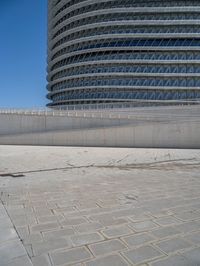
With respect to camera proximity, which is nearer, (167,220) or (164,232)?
A: (164,232)

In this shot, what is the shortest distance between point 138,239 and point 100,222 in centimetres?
104

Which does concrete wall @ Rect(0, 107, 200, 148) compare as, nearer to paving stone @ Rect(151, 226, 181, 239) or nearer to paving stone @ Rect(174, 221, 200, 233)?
paving stone @ Rect(174, 221, 200, 233)

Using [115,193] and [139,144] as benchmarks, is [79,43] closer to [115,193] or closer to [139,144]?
[139,144]

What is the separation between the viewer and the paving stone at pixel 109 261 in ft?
12.3

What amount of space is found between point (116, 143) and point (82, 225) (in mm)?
20824

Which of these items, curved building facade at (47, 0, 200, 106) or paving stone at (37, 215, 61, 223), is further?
curved building facade at (47, 0, 200, 106)

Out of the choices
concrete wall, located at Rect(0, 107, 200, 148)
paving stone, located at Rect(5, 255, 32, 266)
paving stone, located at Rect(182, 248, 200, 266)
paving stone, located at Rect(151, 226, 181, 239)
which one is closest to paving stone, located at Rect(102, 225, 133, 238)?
paving stone, located at Rect(151, 226, 181, 239)

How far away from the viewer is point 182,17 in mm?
62812

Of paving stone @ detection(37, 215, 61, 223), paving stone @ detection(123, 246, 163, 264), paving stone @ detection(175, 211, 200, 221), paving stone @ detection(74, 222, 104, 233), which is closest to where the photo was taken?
paving stone @ detection(123, 246, 163, 264)

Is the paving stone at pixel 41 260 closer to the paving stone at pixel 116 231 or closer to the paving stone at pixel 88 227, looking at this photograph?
the paving stone at pixel 88 227

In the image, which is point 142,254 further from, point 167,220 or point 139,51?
point 139,51

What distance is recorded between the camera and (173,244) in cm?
434

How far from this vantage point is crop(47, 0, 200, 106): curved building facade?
61.0 m

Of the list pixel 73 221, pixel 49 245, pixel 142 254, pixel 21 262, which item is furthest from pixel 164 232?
pixel 21 262
